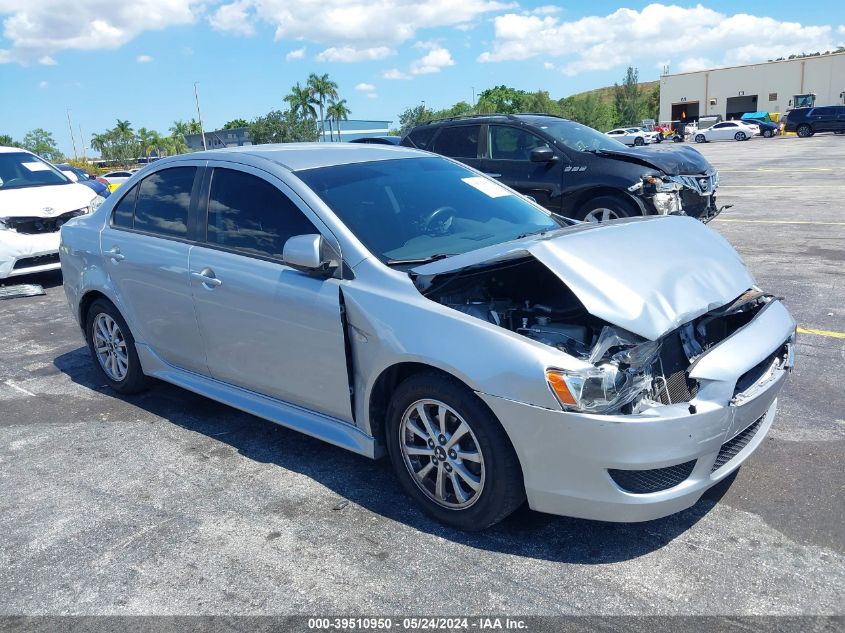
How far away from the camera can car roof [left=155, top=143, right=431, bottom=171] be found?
4.18 meters

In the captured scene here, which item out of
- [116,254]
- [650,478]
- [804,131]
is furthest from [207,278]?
[804,131]

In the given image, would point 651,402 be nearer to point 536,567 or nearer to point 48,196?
point 536,567

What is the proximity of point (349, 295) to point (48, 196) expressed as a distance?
7.57 m

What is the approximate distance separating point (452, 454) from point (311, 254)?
1.18 meters

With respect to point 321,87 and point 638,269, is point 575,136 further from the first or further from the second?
point 321,87

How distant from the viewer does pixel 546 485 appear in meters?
2.97

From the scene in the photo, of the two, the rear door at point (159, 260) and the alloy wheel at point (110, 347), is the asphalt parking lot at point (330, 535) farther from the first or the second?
the rear door at point (159, 260)

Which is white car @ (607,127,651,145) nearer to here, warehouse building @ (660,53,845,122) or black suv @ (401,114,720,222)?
warehouse building @ (660,53,845,122)

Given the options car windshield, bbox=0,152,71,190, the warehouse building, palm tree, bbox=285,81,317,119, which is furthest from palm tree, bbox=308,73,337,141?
car windshield, bbox=0,152,71,190

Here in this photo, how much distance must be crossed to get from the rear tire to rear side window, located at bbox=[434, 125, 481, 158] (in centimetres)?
4590

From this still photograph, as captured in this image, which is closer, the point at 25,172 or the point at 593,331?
the point at 593,331

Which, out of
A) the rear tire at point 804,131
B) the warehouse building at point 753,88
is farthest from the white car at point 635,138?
the warehouse building at point 753,88

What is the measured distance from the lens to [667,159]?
9.09 metres

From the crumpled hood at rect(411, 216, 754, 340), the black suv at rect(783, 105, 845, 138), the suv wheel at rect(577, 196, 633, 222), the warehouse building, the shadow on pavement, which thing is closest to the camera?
the crumpled hood at rect(411, 216, 754, 340)
